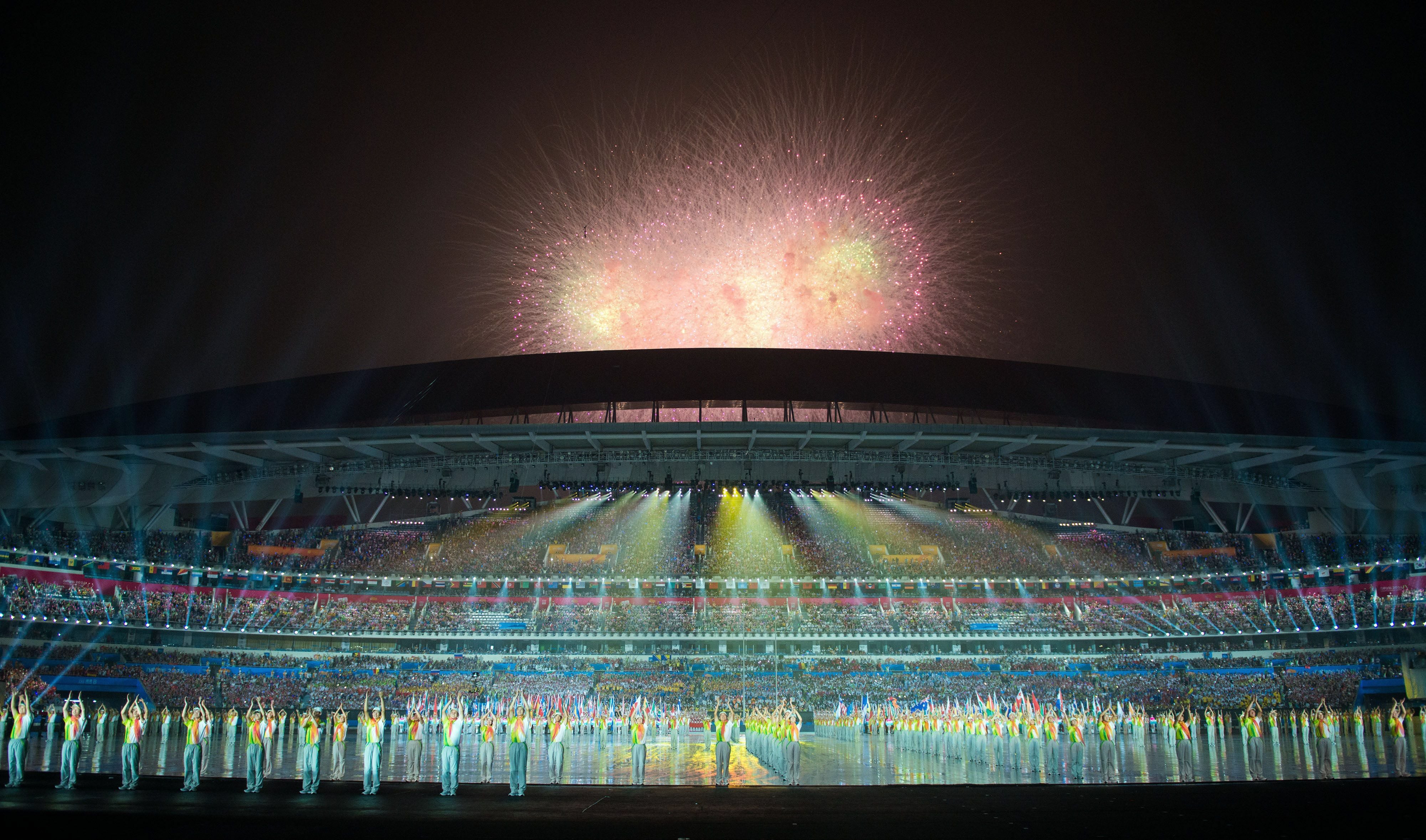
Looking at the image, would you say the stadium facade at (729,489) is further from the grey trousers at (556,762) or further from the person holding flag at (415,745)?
the grey trousers at (556,762)

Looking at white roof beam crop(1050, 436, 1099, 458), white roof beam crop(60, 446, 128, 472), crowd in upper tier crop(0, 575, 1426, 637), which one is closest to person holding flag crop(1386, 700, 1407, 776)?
white roof beam crop(1050, 436, 1099, 458)

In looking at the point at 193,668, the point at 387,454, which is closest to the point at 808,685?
the point at 387,454

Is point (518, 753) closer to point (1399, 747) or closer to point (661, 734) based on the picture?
point (1399, 747)

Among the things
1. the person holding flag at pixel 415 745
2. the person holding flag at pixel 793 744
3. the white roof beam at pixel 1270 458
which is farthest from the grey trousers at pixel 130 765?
the white roof beam at pixel 1270 458

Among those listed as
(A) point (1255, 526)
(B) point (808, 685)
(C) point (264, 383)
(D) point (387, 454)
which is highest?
(C) point (264, 383)

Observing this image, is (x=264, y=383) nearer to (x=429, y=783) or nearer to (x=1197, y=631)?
(x=429, y=783)

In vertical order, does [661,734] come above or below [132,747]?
below

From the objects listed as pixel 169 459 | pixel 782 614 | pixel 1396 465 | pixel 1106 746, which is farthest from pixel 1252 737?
pixel 169 459
